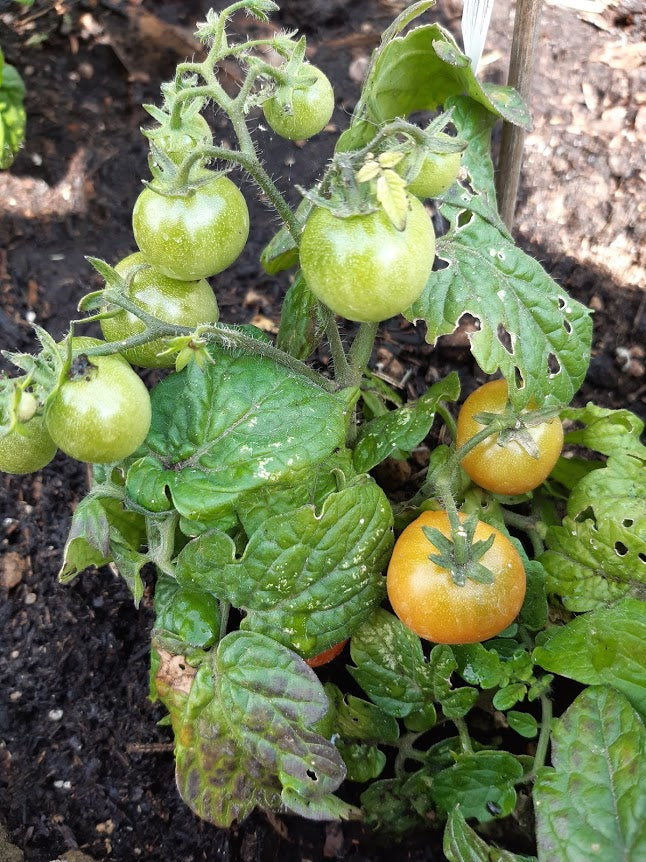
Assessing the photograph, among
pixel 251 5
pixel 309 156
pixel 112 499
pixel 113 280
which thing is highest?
pixel 251 5

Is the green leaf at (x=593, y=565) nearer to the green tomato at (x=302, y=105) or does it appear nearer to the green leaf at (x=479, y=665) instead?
the green leaf at (x=479, y=665)

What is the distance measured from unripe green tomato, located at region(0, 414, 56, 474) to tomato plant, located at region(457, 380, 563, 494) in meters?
0.83

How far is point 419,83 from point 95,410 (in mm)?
996

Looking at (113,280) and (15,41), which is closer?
(113,280)

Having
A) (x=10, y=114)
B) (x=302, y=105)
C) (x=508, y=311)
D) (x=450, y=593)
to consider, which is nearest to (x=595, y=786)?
(x=450, y=593)

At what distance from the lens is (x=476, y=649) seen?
149cm

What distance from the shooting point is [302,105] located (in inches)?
49.3

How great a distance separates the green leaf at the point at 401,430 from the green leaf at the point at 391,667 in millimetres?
342

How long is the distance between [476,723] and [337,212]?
124cm

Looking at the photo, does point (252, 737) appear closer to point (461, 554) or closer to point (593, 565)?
point (461, 554)

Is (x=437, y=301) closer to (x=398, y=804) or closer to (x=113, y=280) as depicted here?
(x=113, y=280)

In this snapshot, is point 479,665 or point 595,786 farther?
point 479,665

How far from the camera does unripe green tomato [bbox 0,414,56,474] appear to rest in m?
1.19

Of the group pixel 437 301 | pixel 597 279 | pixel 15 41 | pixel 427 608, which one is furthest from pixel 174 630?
pixel 15 41
